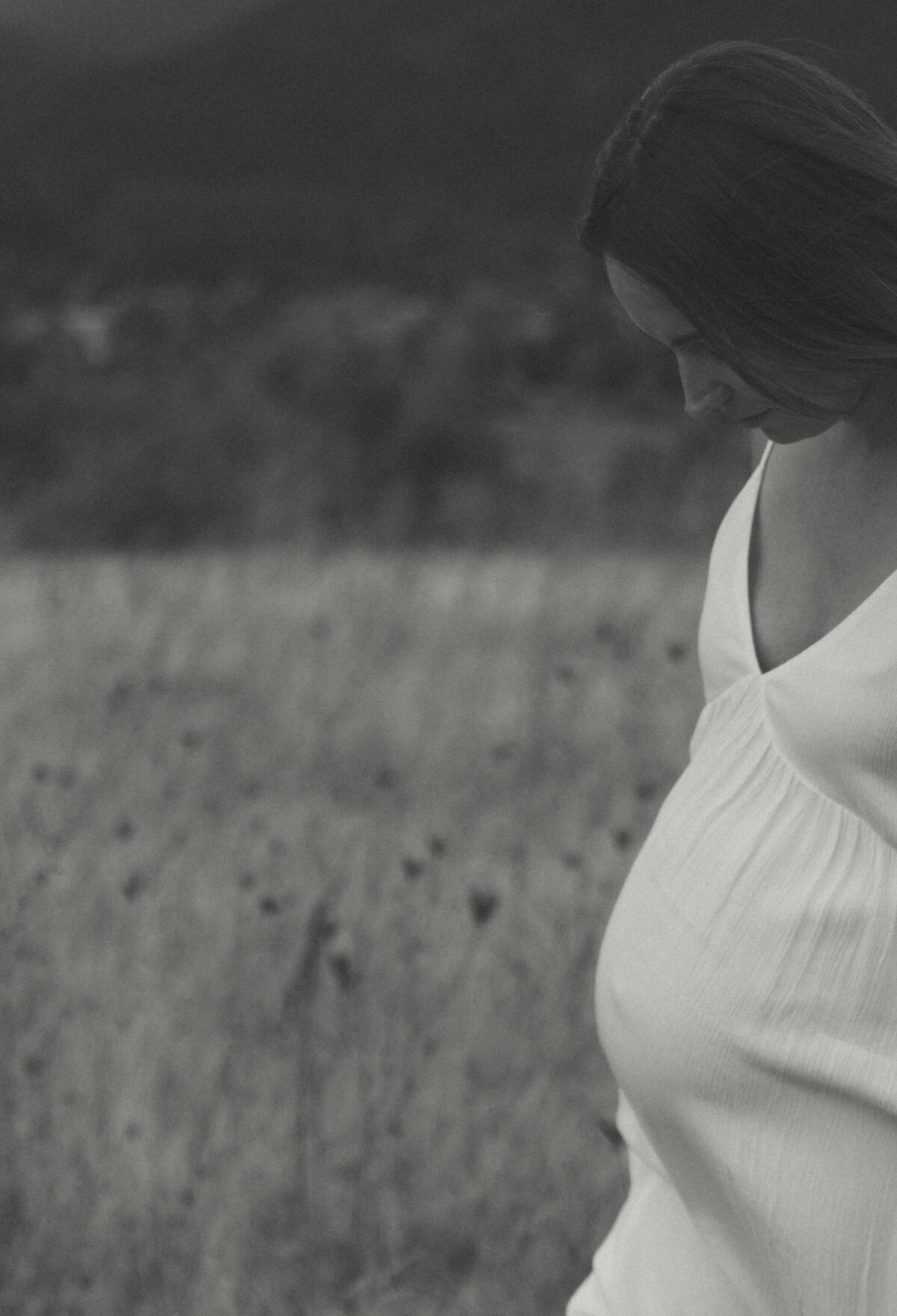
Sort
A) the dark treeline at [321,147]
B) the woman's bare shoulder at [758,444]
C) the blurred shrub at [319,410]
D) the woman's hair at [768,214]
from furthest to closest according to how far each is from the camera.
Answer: the dark treeline at [321,147]
the blurred shrub at [319,410]
the woman's bare shoulder at [758,444]
the woman's hair at [768,214]

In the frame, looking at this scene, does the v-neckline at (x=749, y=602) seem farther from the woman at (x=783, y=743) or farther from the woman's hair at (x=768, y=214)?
the woman's hair at (x=768, y=214)

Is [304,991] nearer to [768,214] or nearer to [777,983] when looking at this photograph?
[777,983]

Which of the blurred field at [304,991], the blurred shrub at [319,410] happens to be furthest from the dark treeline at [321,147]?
the blurred field at [304,991]

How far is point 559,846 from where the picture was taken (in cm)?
365

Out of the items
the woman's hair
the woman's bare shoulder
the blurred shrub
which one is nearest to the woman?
the woman's hair

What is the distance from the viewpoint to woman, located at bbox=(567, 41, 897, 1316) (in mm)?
1362

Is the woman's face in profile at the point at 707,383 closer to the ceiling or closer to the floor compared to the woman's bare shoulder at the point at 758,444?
closer to the ceiling

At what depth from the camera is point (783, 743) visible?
148cm

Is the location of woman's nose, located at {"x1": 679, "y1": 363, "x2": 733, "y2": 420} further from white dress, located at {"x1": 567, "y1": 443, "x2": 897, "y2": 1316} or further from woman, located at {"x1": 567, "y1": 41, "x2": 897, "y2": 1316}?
white dress, located at {"x1": 567, "y1": 443, "x2": 897, "y2": 1316}

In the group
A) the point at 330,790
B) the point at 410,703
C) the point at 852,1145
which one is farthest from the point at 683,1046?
the point at 410,703

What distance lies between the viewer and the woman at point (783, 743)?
1.36m

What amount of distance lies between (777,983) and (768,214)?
62 cm

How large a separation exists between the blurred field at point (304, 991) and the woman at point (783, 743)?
559 millimetres

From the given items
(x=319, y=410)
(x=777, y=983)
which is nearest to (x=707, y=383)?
(x=777, y=983)
